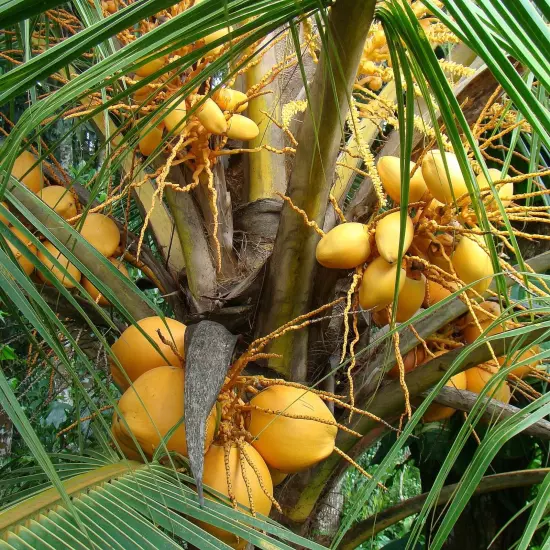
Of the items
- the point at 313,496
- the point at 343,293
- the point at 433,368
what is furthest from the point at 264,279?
the point at 313,496

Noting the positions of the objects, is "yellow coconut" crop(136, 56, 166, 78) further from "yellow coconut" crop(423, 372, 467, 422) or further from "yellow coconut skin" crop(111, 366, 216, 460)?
"yellow coconut" crop(423, 372, 467, 422)

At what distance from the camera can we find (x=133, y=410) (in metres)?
0.79

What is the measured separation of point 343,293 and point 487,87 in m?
0.38

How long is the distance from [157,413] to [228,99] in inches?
17.3

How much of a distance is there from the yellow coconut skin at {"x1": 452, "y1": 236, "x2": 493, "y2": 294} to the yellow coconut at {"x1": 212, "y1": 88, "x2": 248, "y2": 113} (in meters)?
0.36

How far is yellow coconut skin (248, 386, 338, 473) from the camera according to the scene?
32.5 inches

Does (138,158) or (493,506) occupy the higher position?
(138,158)

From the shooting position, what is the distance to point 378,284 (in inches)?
32.8

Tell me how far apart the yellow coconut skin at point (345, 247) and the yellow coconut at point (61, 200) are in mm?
441

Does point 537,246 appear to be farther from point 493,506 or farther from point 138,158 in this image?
point 138,158

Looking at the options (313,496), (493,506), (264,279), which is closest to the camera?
(264,279)

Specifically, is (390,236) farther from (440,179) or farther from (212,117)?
(212,117)

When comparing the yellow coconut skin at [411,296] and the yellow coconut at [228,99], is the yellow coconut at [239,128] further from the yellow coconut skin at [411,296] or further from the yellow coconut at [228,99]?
the yellow coconut skin at [411,296]

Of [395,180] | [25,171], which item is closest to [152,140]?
[25,171]
